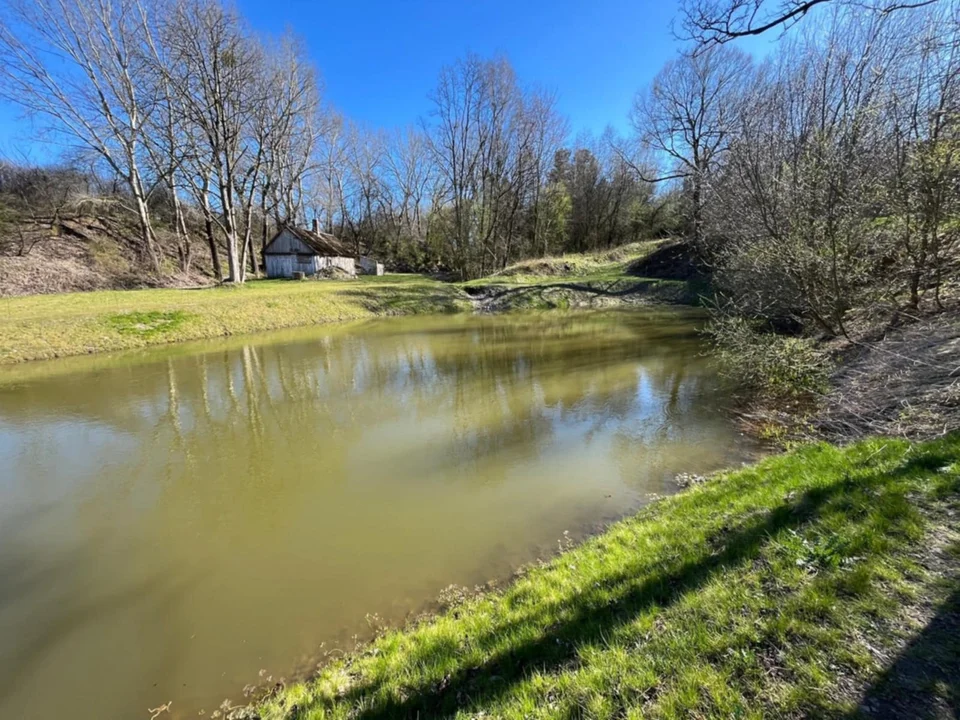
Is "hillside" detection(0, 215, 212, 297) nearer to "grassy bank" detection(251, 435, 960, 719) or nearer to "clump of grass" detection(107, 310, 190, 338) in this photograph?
"clump of grass" detection(107, 310, 190, 338)

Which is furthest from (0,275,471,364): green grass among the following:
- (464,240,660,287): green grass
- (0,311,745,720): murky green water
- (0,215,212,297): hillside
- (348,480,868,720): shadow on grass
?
(348,480,868,720): shadow on grass

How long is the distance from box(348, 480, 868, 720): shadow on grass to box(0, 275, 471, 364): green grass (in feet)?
52.1

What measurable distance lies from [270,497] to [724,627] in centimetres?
475

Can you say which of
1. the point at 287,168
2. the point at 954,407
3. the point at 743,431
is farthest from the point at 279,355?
the point at 287,168

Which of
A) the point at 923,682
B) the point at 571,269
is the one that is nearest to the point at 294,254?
the point at 571,269

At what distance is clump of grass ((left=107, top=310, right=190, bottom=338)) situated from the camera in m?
14.8

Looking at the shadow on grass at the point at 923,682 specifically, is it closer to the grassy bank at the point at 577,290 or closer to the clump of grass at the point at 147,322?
the clump of grass at the point at 147,322

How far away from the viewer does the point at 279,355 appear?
43.8 ft

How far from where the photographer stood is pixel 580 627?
2701mm

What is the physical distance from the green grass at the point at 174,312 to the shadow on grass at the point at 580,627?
15888 millimetres

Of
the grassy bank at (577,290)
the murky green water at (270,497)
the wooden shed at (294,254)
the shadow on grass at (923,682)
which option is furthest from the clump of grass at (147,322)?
the shadow on grass at (923,682)

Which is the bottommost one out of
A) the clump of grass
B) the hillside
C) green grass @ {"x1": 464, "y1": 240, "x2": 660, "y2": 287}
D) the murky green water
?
the murky green water

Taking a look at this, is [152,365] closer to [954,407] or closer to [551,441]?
[551,441]

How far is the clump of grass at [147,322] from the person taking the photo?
48.4 ft
